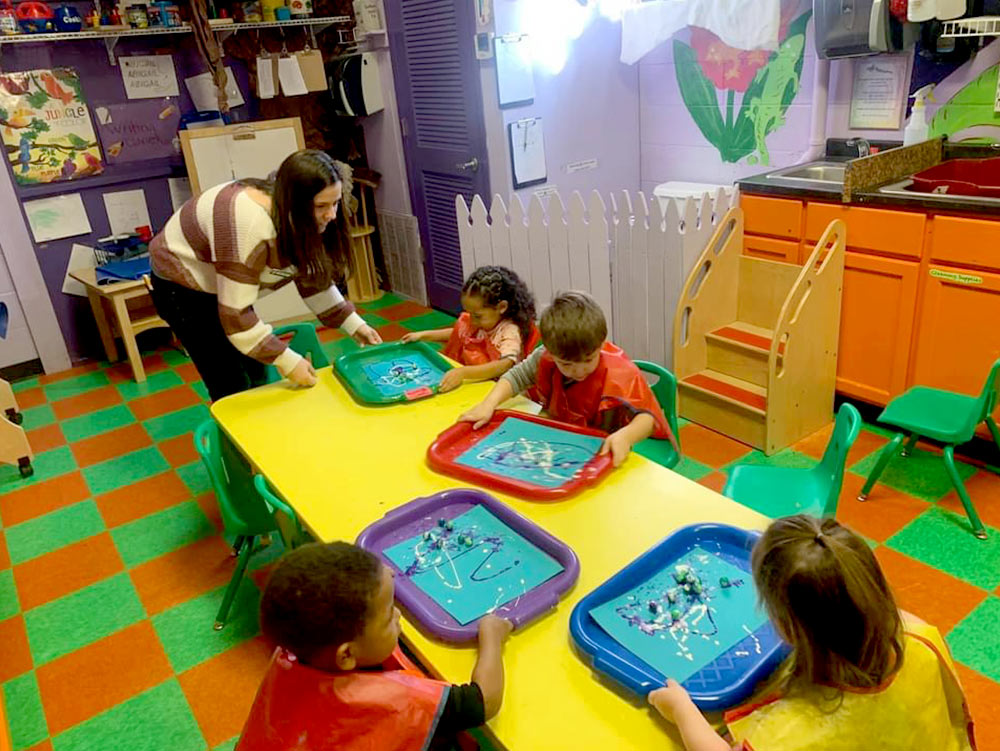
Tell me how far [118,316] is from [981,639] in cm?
390

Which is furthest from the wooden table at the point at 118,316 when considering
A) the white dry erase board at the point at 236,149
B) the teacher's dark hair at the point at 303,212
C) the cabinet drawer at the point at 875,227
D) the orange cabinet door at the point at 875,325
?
the orange cabinet door at the point at 875,325

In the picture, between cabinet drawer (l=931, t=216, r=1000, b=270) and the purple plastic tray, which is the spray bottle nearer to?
cabinet drawer (l=931, t=216, r=1000, b=270)

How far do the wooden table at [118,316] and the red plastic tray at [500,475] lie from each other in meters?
2.70

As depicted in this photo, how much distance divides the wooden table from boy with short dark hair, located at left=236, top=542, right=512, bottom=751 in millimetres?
3275

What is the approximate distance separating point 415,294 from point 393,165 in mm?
836

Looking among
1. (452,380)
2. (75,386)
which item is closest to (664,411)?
(452,380)

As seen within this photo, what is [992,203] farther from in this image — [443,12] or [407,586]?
[443,12]

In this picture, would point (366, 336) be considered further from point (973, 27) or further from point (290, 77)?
point (290, 77)

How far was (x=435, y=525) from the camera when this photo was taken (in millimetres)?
1468

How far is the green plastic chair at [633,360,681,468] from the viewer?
1.97 metres

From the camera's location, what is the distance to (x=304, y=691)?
101 centimetres

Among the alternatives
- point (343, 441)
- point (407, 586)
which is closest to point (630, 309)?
point (343, 441)

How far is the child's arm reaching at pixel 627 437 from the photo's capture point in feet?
5.25

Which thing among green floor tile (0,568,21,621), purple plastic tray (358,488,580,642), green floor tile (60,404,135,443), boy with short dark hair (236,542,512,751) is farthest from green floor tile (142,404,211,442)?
boy with short dark hair (236,542,512,751)
